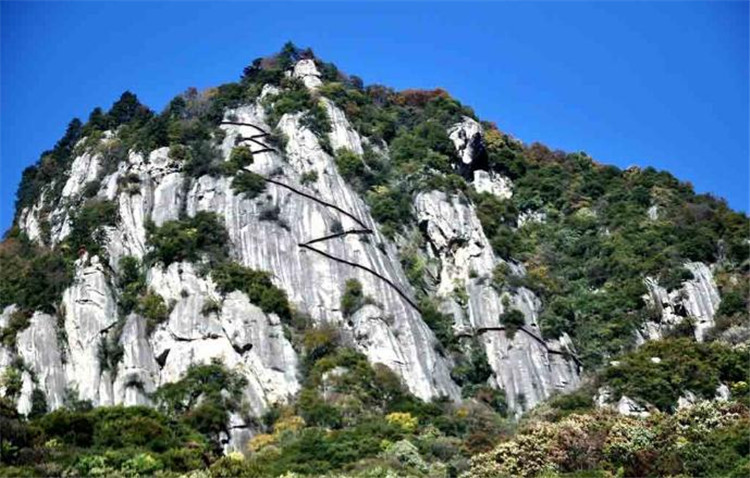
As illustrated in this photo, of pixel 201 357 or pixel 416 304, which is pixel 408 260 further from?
pixel 201 357

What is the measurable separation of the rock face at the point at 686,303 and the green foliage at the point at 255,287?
22.8m

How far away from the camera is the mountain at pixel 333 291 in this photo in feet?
163

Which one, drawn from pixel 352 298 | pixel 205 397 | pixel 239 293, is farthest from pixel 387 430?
pixel 239 293

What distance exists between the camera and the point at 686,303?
67.7m

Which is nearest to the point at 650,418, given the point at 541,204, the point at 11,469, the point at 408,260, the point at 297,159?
the point at 11,469

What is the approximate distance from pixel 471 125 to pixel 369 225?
21.7 meters

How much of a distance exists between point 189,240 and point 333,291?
30.4 ft

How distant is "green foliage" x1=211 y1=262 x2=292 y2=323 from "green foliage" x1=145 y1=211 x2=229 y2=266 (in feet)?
5.86

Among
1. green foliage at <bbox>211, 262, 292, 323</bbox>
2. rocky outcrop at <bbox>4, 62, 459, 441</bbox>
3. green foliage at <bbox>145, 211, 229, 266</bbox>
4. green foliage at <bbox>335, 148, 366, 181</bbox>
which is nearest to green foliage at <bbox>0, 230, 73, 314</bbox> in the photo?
rocky outcrop at <bbox>4, 62, 459, 441</bbox>

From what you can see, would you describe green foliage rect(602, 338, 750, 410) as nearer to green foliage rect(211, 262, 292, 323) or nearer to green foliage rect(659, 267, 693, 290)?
green foliage rect(659, 267, 693, 290)

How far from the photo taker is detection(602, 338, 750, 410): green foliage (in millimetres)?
50250

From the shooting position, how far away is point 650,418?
40.9 metres

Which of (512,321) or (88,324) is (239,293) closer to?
(88,324)

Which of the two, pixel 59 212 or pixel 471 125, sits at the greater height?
pixel 471 125
